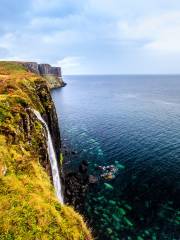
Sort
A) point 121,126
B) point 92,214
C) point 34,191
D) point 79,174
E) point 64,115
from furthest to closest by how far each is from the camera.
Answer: point 64,115
point 121,126
point 79,174
point 92,214
point 34,191

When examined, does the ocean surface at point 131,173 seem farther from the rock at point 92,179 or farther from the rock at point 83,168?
the rock at point 83,168

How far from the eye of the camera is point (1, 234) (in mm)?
13828

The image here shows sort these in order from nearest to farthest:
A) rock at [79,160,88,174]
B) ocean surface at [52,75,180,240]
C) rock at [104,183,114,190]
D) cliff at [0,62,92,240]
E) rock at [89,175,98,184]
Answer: cliff at [0,62,92,240], ocean surface at [52,75,180,240], rock at [104,183,114,190], rock at [89,175,98,184], rock at [79,160,88,174]

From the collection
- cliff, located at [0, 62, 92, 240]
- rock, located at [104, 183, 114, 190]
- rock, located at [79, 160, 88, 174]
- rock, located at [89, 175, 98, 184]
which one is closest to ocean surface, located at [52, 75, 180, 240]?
rock, located at [104, 183, 114, 190]

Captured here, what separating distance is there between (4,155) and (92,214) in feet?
77.9

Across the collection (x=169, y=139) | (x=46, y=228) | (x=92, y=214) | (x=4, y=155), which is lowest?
(x=92, y=214)

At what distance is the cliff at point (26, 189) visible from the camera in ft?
48.8

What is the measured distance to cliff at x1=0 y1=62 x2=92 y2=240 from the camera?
1486 centimetres

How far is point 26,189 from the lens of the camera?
18250 mm

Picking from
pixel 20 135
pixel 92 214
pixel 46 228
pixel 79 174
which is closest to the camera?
pixel 46 228

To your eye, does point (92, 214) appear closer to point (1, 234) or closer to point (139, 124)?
point (1, 234)

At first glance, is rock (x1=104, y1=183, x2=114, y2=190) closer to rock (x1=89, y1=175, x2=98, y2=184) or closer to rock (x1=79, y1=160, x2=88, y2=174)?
rock (x1=89, y1=175, x2=98, y2=184)

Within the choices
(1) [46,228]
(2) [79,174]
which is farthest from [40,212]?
(2) [79,174]

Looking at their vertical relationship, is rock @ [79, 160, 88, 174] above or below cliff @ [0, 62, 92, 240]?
below
